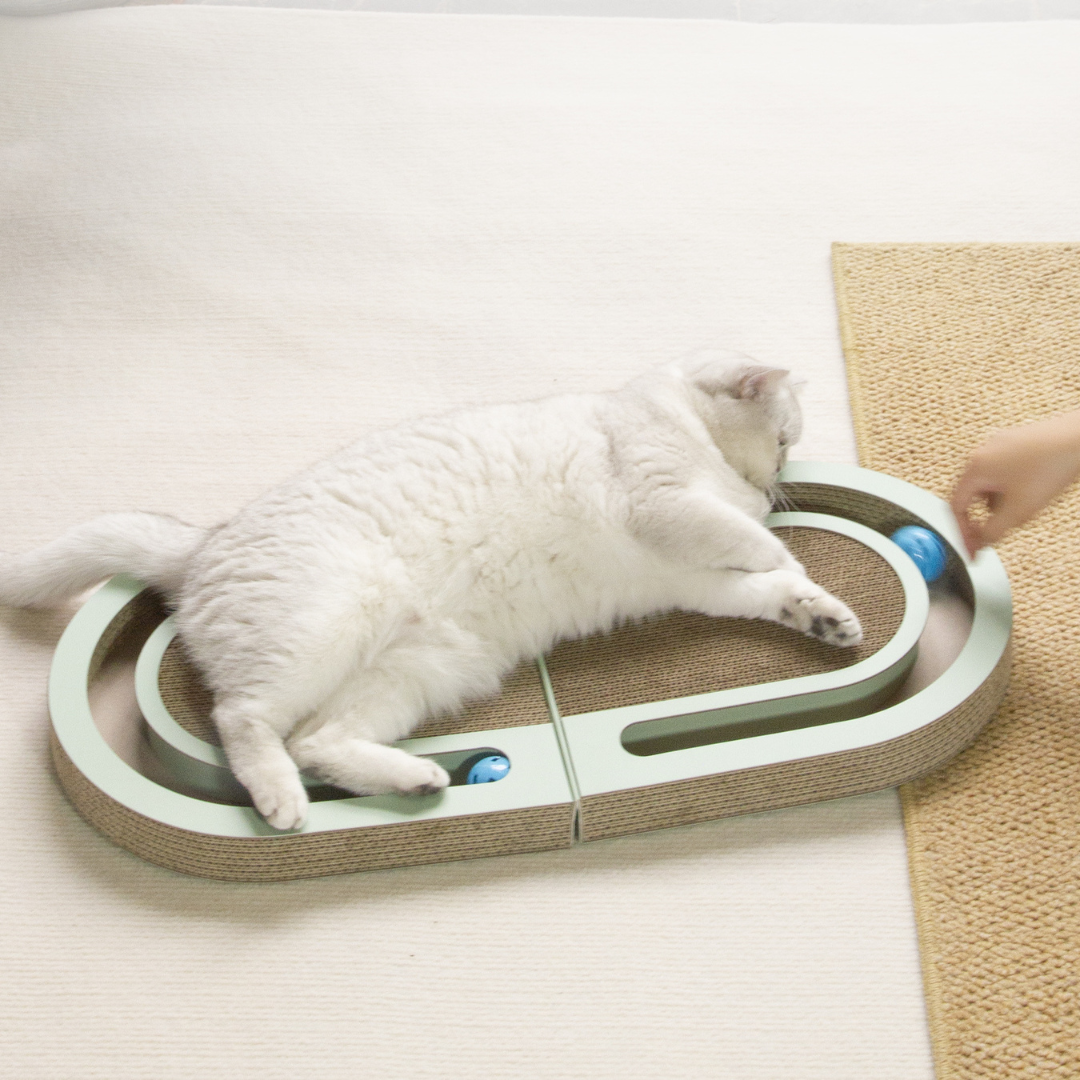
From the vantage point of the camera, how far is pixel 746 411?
184 cm

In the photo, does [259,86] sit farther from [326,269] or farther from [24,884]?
[24,884]

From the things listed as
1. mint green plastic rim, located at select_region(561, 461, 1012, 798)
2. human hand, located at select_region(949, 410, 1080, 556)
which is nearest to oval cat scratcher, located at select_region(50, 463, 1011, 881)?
mint green plastic rim, located at select_region(561, 461, 1012, 798)

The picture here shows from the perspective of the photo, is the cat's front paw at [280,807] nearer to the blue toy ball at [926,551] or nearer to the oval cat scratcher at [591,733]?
the oval cat scratcher at [591,733]

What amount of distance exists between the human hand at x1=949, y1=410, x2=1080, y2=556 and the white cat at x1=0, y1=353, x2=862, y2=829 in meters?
0.30

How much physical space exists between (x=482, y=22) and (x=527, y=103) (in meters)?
0.42

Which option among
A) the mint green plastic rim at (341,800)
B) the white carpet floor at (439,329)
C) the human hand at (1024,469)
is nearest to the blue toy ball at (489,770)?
the mint green plastic rim at (341,800)

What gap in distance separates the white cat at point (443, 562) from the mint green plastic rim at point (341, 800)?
3 cm

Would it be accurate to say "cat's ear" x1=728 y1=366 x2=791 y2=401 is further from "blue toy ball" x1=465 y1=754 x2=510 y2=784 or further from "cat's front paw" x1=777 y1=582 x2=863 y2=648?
"blue toy ball" x1=465 y1=754 x2=510 y2=784

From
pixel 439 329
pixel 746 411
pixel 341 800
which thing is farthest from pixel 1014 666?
pixel 439 329

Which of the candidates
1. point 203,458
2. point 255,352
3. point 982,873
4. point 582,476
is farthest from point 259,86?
point 982,873

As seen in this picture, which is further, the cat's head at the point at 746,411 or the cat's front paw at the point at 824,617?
the cat's head at the point at 746,411

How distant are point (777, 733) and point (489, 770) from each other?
45 centimetres

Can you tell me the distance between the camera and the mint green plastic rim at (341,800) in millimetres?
1535

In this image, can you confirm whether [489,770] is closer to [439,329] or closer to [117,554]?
[117,554]
